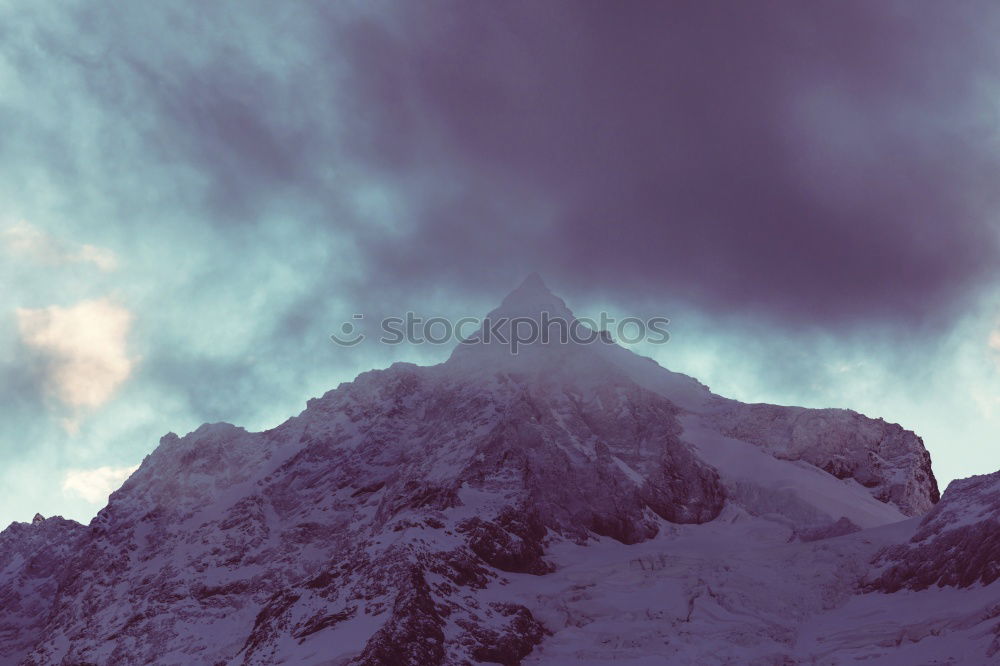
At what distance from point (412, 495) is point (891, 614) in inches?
2464

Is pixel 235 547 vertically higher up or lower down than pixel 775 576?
higher up

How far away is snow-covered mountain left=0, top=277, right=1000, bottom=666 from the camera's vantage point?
97.1m

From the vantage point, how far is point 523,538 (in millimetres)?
123125

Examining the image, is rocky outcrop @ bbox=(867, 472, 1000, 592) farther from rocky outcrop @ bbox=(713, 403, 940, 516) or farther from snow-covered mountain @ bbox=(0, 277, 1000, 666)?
rocky outcrop @ bbox=(713, 403, 940, 516)

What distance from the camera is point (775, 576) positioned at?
372ft

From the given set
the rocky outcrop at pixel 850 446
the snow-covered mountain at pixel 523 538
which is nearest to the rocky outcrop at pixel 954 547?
the snow-covered mountain at pixel 523 538

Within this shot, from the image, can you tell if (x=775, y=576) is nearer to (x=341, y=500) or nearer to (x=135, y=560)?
(x=341, y=500)

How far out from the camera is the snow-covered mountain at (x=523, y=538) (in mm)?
97062

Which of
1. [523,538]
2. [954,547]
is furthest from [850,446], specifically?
[523,538]

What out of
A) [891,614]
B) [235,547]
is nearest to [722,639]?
[891,614]

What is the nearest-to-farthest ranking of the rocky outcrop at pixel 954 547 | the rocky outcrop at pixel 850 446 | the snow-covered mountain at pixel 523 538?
the rocky outcrop at pixel 954 547, the snow-covered mountain at pixel 523 538, the rocky outcrop at pixel 850 446

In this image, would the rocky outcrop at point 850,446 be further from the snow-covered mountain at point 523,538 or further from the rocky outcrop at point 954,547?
the rocky outcrop at point 954,547

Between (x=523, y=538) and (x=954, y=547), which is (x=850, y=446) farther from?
(x=523, y=538)

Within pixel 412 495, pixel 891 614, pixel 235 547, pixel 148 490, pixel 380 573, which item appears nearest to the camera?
pixel 891 614
